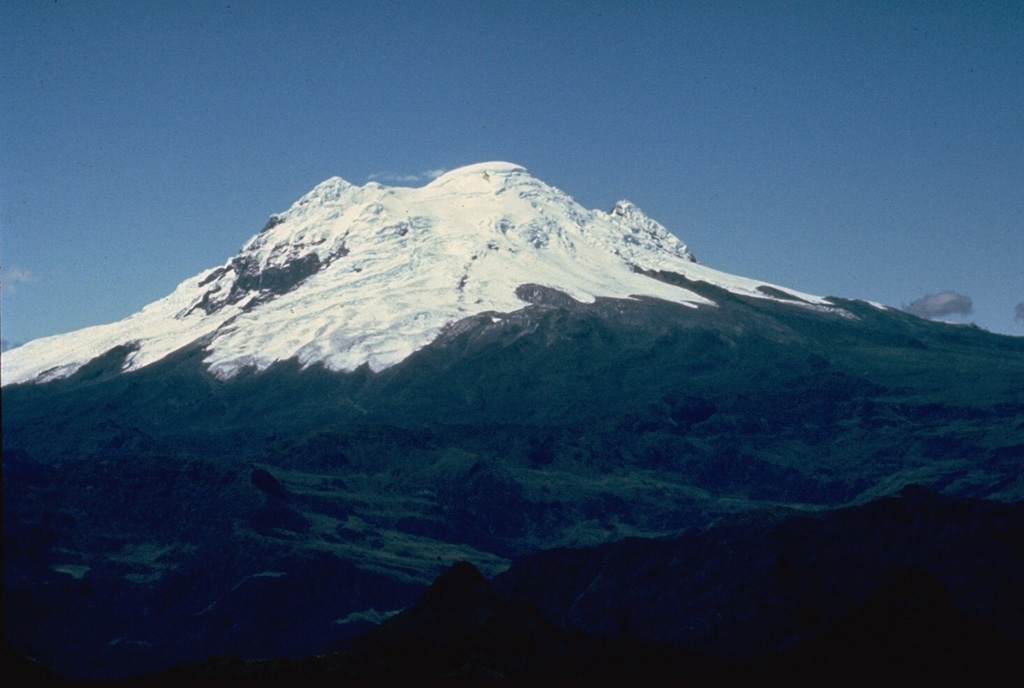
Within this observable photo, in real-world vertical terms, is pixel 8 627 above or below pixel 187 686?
below

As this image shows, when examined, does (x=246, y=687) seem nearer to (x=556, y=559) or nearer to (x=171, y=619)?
(x=556, y=559)

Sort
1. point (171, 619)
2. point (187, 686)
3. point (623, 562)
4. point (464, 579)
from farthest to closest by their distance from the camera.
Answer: point (171, 619), point (623, 562), point (464, 579), point (187, 686)

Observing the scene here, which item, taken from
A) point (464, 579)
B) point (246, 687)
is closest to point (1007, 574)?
point (464, 579)

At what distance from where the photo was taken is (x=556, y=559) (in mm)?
176125

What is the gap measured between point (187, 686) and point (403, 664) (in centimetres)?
1468

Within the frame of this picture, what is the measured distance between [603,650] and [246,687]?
75.2 ft

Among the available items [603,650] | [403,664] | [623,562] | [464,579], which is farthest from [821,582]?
[403,664]

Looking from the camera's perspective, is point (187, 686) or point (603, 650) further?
point (603, 650)

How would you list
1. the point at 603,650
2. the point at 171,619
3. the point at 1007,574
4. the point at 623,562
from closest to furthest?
the point at 603,650 → the point at 1007,574 → the point at 623,562 → the point at 171,619

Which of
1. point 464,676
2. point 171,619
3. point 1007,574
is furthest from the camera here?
point 171,619

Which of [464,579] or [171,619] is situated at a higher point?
[464,579]

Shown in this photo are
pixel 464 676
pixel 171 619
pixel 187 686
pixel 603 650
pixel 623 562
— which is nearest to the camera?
pixel 187 686

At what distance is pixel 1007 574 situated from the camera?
5438 inches

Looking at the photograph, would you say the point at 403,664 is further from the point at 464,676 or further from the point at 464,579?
the point at 464,579
